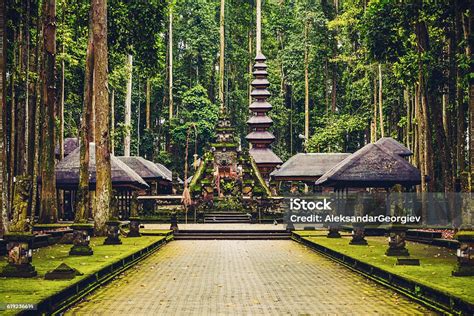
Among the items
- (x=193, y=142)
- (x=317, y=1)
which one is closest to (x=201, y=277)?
(x=193, y=142)

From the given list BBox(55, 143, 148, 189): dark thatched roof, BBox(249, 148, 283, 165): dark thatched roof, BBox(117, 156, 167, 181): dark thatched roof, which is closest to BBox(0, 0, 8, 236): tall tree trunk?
BBox(55, 143, 148, 189): dark thatched roof

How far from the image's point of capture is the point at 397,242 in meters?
14.7

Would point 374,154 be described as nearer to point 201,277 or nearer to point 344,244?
point 344,244

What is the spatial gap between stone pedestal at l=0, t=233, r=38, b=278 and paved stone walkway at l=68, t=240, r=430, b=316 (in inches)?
48.8

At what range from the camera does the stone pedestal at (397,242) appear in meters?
14.3

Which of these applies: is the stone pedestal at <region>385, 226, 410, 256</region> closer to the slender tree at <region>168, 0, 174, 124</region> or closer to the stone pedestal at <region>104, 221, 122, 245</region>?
the stone pedestal at <region>104, 221, 122, 245</region>

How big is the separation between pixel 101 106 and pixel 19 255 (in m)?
10.3

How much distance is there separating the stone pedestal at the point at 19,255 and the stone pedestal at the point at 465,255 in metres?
6.99

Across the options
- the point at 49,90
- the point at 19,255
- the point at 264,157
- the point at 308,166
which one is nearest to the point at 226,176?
the point at 308,166

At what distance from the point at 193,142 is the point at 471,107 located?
44863mm

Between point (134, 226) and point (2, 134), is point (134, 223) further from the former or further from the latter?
point (2, 134)

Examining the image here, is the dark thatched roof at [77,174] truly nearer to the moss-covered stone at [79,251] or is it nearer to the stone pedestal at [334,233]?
the stone pedestal at [334,233]

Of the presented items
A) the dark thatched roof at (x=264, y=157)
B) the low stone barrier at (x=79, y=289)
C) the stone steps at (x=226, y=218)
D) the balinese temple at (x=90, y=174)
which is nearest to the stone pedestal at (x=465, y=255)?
the low stone barrier at (x=79, y=289)

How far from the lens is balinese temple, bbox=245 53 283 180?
5184 cm
